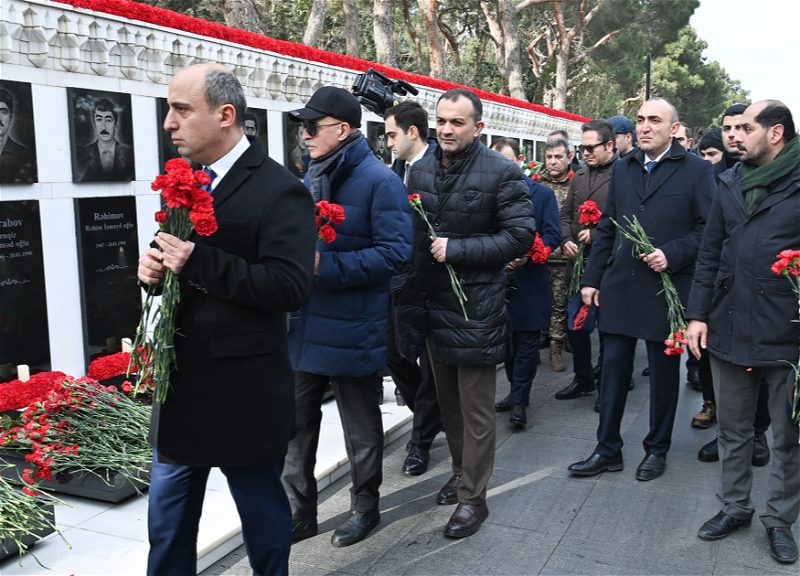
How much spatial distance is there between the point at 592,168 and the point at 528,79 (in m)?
40.5

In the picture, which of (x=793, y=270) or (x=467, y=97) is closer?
(x=793, y=270)

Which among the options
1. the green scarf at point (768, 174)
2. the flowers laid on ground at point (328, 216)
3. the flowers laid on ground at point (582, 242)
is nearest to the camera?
the flowers laid on ground at point (328, 216)

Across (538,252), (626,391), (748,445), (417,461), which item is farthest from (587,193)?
(748,445)

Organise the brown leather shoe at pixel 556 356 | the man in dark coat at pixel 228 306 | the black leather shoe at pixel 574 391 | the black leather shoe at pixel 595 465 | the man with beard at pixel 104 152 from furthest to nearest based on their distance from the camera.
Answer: the brown leather shoe at pixel 556 356 < the black leather shoe at pixel 574 391 < the man with beard at pixel 104 152 < the black leather shoe at pixel 595 465 < the man in dark coat at pixel 228 306

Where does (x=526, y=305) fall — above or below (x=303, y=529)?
above

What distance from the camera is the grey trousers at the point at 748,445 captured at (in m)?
3.72

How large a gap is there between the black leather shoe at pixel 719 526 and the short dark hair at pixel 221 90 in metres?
2.89

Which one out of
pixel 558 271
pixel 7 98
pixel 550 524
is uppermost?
pixel 7 98

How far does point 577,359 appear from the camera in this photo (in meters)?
6.54

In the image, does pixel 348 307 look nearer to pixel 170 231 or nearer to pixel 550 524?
pixel 170 231

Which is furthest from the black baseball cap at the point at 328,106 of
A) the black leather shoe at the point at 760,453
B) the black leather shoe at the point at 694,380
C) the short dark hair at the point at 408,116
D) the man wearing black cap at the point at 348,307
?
the black leather shoe at the point at 694,380

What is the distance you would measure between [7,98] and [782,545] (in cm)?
462

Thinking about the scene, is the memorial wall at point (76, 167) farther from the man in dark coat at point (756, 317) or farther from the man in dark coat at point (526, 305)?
the man in dark coat at point (756, 317)

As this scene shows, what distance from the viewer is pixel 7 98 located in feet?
15.0
